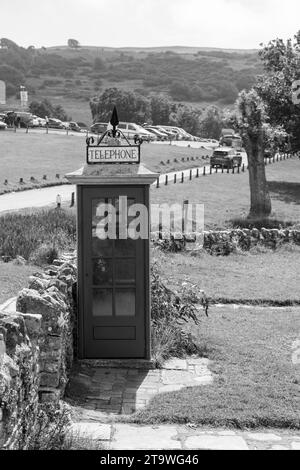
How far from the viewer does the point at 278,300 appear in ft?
49.0

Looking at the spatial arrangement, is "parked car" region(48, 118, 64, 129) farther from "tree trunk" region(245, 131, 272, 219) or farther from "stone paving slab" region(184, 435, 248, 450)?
"stone paving slab" region(184, 435, 248, 450)

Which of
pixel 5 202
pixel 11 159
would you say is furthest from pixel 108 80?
pixel 5 202

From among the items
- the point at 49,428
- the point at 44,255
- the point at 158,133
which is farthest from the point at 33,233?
the point at 158,133

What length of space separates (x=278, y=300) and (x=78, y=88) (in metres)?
135

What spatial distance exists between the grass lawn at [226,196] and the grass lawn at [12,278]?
371 inches

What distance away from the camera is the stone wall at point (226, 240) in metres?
19.9

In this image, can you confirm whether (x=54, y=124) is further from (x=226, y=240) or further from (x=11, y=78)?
(x=11, y=78)

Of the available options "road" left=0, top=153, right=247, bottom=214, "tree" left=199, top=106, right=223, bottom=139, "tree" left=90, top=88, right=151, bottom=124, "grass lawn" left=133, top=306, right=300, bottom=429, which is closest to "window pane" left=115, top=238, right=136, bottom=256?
"grass lawn" left=133, top=306, right=300, bottom=429

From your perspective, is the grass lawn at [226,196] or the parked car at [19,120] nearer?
the grass lawn at [226,196]

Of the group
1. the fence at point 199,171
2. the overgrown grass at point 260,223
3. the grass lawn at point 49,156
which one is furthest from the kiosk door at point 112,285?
the fence at point 199,171

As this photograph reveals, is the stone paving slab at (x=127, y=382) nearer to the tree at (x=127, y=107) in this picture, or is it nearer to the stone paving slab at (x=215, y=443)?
the stone paving slab at (x=215, y=443)

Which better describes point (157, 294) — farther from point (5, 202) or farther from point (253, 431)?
point (5, 202)

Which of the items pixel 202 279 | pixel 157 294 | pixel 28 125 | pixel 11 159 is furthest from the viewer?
pixel 28 125

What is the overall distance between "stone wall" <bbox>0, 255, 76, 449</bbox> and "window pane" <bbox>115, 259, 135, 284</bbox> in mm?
673
